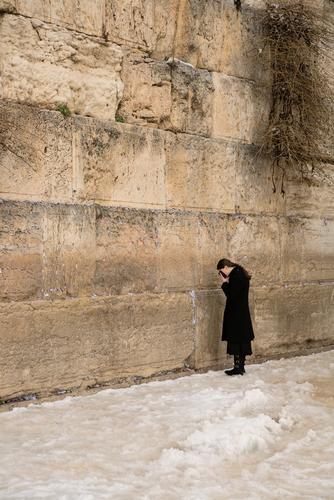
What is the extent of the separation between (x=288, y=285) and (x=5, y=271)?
3.40 meters

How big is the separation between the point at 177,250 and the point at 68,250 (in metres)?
1.19

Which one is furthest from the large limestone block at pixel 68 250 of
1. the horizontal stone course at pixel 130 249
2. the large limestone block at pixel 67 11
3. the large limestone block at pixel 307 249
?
the large limestone block at pixel 307 249

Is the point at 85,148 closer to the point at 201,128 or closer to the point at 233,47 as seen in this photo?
the point at 201,128

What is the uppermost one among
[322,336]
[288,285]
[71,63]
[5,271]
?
[71,63]

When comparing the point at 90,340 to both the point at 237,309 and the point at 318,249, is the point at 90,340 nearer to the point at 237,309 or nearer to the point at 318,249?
the point at 237,309

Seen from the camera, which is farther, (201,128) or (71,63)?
(201,128)

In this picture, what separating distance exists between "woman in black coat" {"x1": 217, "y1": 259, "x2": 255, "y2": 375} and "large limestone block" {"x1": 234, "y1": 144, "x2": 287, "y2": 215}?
33.0 inches

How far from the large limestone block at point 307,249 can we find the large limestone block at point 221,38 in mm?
1713

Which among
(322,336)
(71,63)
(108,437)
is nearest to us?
(108,437)

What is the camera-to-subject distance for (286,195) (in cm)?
682

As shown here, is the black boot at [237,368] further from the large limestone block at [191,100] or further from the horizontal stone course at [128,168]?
the large limestone block at [191,100]

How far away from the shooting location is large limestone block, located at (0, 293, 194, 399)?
457 centimetres

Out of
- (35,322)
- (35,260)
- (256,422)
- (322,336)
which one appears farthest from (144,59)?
(322,336)

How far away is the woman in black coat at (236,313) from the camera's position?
573cm
